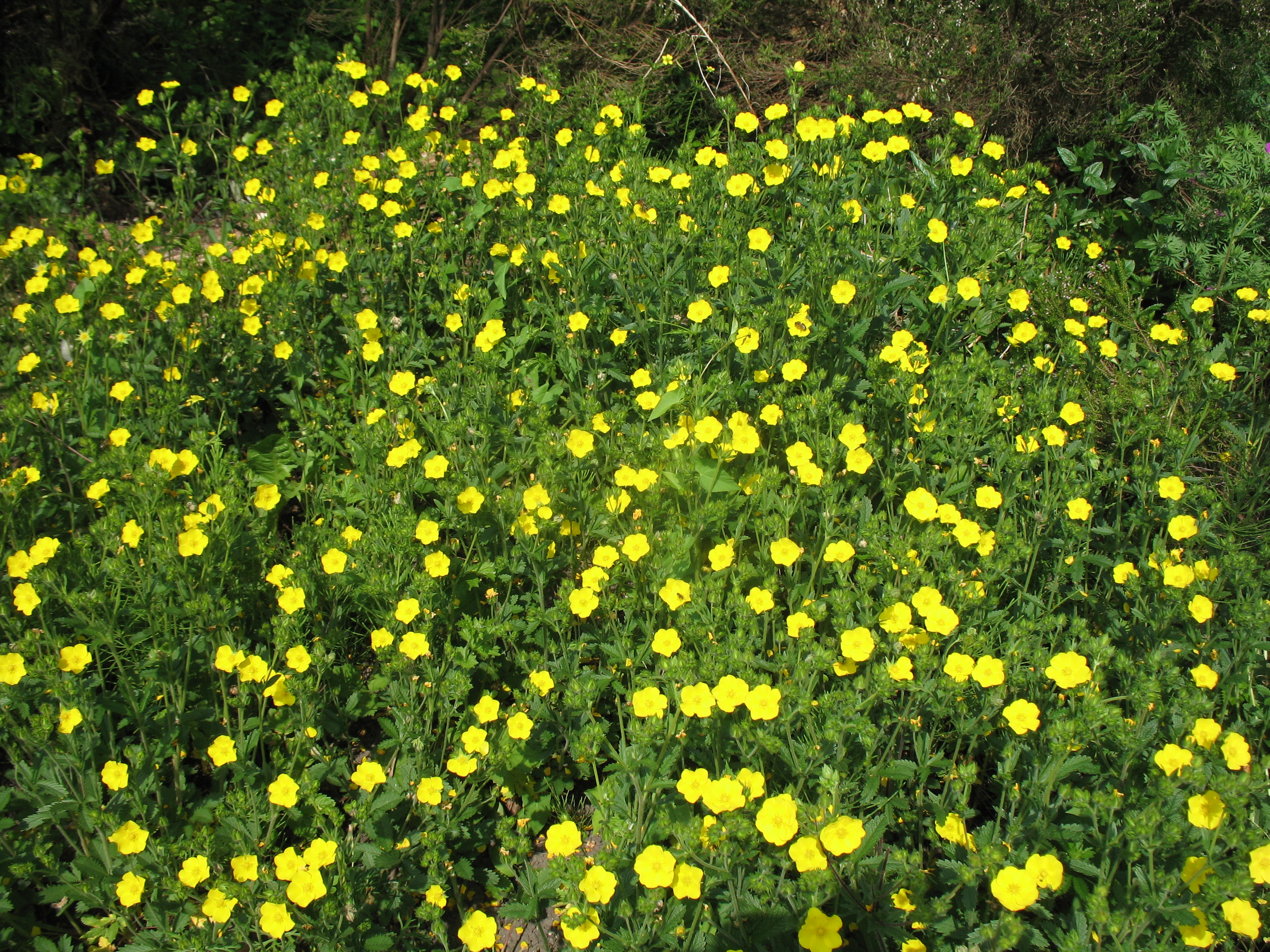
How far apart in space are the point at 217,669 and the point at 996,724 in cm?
230

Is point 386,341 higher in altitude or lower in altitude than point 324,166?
lower

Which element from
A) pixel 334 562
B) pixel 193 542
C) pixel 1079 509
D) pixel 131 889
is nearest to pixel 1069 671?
pixel 1079 509

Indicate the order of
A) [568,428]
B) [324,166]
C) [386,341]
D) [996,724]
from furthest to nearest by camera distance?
[324,166] < [386,341] < [568,428] < [996,724]

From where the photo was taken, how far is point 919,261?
377 centimetres

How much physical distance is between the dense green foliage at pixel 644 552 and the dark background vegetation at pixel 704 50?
0.40m

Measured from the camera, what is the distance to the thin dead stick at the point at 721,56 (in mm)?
5594

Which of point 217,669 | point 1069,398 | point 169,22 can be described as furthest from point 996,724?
point 169,22

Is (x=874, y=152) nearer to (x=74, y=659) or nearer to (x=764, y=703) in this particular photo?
(x=764, y=703)

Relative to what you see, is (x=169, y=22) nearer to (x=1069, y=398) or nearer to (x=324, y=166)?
(x=324, y=166)

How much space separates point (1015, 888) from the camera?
198 cm

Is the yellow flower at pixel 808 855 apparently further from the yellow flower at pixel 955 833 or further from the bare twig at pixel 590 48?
the bare twig at pixel 590 48

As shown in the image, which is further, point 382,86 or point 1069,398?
point 382,86

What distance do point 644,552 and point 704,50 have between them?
4.31 m

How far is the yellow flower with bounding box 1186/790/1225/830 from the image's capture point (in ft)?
6.50
